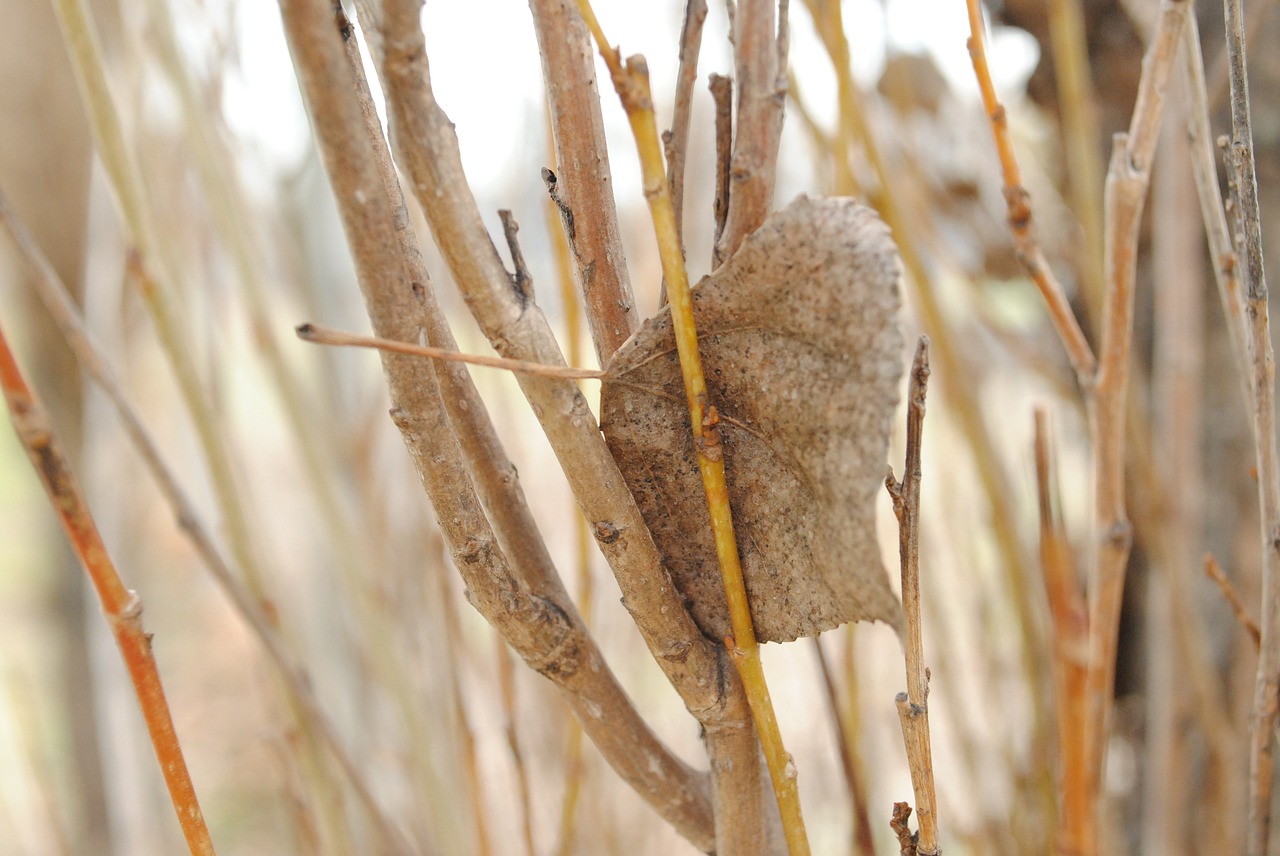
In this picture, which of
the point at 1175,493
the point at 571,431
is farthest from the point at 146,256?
the point at 1175,493

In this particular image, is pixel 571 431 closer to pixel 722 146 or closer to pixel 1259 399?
pixel 722 146

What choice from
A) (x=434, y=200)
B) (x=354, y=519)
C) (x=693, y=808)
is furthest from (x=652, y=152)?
(x=354, y=519)

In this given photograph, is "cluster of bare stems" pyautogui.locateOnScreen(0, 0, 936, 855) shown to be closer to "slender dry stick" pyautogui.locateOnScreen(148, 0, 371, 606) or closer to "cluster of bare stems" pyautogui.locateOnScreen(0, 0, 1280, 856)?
"cluster of bare stems" pyautogui.locateOnScreen(0, 0, 1280, 856)

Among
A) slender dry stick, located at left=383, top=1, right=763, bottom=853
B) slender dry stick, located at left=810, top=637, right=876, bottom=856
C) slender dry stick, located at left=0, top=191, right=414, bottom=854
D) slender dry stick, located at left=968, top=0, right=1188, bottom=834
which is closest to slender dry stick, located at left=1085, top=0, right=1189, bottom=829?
slender dry stick, located at left=968, top=0, right=1188, bottom=834

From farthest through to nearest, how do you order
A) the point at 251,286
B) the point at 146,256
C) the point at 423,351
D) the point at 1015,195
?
the point at 251,286, the point at 146,256, the point at 1015,195, the point at 423,351

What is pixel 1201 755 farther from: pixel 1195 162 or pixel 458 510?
pixel 458 510

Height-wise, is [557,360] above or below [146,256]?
below

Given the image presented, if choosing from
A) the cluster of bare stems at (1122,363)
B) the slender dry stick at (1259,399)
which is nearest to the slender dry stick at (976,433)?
the cluster of bare stems at (1122,363)

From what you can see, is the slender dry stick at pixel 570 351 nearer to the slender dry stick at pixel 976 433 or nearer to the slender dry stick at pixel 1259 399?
the slender dry stick at pixel 976 433
